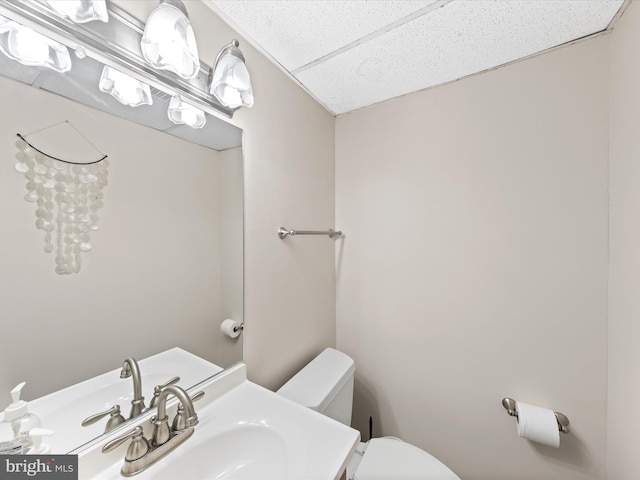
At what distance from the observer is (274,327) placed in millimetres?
1011

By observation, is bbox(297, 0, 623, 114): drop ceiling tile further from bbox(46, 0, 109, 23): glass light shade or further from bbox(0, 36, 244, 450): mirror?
bbox(46, 0, 109, 23): glass light shade

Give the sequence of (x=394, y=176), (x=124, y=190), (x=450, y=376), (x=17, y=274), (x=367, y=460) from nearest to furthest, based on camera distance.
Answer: (x=17, y=274) → (x=124, y=190) → (x=367, y=460) → (x=450, y=376) → (x=394, y=176)

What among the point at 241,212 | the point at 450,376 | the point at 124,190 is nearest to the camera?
the point at 124,190

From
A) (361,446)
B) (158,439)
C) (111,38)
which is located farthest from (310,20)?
(361,446)

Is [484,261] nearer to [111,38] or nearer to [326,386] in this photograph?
[326,386]

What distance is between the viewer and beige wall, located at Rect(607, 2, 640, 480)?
714 millimetres

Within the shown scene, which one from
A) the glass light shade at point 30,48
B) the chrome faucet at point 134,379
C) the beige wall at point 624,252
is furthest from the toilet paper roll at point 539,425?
the glass light shade at point 30,48

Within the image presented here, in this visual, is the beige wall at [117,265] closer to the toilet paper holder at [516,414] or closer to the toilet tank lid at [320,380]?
the toilet tank lid at [320,380]

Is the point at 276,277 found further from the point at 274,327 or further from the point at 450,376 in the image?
the point at 450,376

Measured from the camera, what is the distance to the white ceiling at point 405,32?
76cm

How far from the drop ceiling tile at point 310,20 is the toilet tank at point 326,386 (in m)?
1.37

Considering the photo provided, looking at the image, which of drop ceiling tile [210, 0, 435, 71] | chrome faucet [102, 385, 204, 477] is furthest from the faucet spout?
drop ceiling tile [210, 0, 435, 71]

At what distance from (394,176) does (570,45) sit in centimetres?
77

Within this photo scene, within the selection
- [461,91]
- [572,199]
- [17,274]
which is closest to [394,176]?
[461,91]
